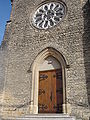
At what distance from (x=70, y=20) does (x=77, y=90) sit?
3748mm

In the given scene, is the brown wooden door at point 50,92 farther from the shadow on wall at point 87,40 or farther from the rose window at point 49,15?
the rose window at point 49,15

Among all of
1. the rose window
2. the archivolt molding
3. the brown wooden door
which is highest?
the rose window

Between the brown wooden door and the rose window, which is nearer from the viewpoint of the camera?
the brown wooden door

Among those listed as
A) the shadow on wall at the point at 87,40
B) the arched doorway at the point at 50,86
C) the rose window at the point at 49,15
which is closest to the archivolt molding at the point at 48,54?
the arched doorway at the point at 50,86

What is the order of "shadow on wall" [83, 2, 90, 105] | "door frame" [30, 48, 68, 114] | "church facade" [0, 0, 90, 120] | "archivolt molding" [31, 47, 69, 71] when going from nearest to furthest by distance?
"shadow on wall" [83, 2, 90, 105] → "church facade" [0, 0, 90, 120] → "door frame" [30, 48, 68, 114] → "archivolt molding" [31, 47, 69, 71]

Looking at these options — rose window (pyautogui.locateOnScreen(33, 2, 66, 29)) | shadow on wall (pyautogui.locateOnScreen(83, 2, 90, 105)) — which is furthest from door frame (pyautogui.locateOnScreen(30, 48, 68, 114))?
rose window (pyautogui.locateOnScreen(33, 2, 66, 29))

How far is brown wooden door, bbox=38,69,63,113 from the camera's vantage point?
706cm

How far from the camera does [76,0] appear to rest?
828cm

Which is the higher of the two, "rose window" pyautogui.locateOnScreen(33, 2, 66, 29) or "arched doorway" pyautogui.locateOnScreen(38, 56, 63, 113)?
"rose window" pyautogui.locateOnScreen(33, 2, 66, 29)

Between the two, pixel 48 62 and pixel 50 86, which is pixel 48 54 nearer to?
pixel 48 62

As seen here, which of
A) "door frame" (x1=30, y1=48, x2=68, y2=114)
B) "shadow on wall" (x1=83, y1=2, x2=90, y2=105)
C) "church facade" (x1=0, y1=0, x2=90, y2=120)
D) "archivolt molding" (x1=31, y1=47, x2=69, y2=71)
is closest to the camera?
"shadow on wall" (x1=83, y1=2, x2=90, y2=105)

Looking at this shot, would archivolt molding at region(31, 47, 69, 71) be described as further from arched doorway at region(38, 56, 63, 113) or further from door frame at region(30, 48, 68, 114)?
arched doorway at region(38, 56, 63, 113)

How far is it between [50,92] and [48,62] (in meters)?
1.61

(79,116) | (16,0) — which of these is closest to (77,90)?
(79,116)
